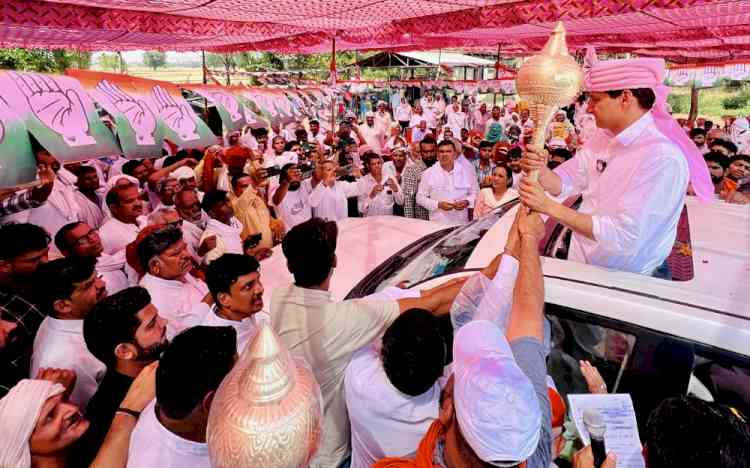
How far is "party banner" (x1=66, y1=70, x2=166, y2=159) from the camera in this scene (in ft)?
11.3

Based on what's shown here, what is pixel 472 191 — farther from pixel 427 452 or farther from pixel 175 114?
pixel 427 452

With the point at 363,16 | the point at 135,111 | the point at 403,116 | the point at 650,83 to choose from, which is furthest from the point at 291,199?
the point at 403,116

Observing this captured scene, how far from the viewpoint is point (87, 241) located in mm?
3322

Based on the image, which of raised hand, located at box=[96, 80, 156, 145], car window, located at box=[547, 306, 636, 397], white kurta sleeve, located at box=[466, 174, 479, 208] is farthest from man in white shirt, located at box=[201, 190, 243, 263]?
car window, located at box=[547, 306, 636, 397]

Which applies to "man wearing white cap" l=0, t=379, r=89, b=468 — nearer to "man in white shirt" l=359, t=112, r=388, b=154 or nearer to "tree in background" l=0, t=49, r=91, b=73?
"man in white shirt" l=359, t=112, r=388, b=154

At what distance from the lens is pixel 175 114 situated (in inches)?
154

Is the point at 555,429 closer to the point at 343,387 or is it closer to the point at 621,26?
the point at 343,387

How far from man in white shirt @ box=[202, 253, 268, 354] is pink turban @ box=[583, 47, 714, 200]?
1.83 meters

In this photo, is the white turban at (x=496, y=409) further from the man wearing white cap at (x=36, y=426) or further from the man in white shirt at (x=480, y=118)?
the man in white shirt at (x=480, y=118)

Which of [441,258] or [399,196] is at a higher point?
[441,258]

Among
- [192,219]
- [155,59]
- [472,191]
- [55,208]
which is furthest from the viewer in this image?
[155,59]

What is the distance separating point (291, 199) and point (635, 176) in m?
4.03

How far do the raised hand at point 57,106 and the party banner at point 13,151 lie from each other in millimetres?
149

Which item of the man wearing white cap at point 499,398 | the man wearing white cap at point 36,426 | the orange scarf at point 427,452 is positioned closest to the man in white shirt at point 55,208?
the man wearing white cap at point 36,426
